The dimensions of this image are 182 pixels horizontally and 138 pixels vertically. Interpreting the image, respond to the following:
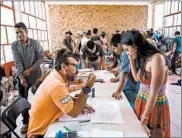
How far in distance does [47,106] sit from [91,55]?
229cm

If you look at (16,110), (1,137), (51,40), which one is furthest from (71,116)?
(51,40)

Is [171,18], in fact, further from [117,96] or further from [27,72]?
[117,96]

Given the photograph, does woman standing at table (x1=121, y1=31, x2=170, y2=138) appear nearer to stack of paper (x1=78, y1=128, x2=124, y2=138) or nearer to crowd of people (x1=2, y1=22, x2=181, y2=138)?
crowd of people (x1=2, y1=22, x2=181, y2=138)

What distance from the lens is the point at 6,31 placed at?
4262mm

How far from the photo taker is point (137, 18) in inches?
375

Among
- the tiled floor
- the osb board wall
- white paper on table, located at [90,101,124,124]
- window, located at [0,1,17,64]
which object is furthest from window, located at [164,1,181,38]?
white paper on table, located at [90,101,124,124]

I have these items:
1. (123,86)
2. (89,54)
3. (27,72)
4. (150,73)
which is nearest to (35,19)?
(89,54)

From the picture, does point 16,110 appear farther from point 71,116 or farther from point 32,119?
point 71,116

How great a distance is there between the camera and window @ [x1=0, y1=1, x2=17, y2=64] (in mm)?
4031

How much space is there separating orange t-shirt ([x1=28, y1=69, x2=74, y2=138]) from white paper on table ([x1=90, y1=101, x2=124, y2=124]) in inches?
7.7

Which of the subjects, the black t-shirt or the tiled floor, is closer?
the tiled floor

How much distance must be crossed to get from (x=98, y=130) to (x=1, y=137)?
2.75 feet

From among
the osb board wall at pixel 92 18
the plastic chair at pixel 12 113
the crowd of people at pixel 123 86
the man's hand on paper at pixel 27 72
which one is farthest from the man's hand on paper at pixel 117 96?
the osb board wall at pixel 92 18

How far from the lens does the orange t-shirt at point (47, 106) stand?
47.3 inches
